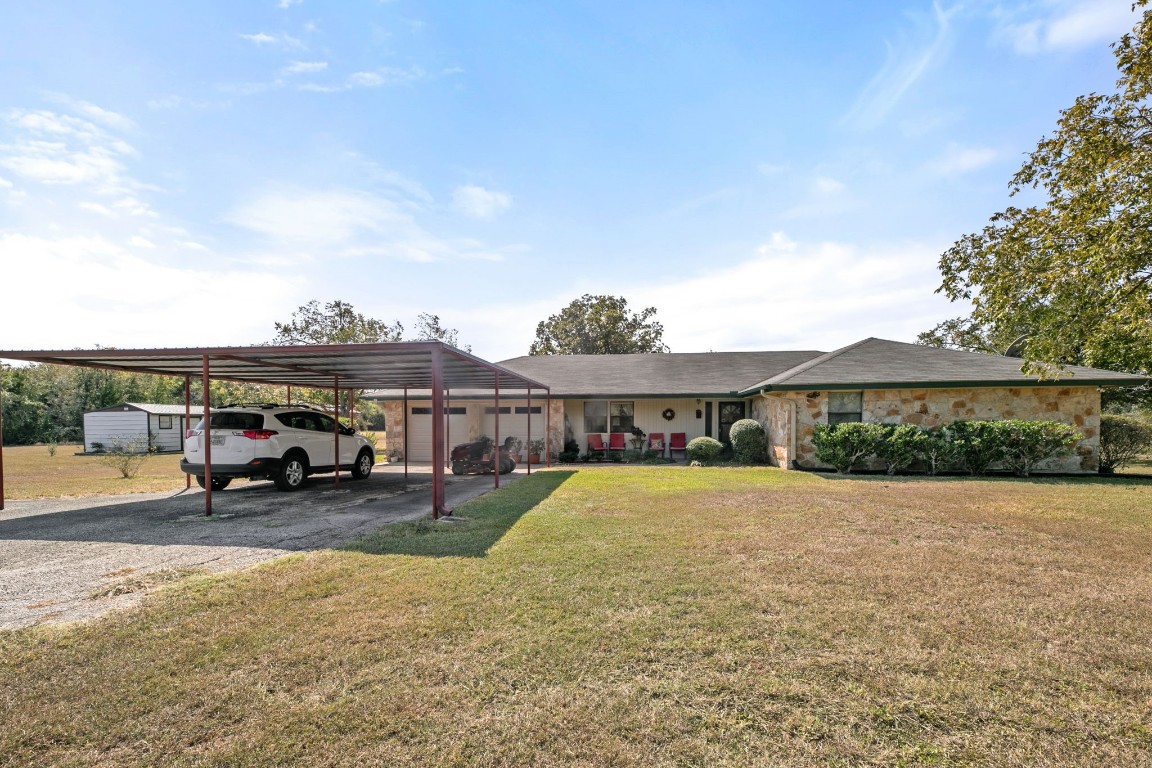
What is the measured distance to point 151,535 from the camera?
6297 millimetres

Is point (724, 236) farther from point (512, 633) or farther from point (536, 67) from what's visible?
point (512, 633)

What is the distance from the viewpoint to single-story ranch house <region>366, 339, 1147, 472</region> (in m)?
12.7

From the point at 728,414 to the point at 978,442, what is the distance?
6926mm

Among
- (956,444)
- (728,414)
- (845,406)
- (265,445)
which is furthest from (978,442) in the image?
(265,445)

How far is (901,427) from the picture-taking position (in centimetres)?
1245

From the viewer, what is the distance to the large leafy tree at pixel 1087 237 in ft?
25.7

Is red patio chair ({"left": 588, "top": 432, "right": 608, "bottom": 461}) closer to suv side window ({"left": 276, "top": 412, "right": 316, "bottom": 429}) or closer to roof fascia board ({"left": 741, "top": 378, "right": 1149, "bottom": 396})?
roof fascia board ({"left": 741, "top": 378, "right": 1149, "bottom": 396})

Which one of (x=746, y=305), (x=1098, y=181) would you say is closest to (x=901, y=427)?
(x=1098, y=181)

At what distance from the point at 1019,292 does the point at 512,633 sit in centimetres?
1168

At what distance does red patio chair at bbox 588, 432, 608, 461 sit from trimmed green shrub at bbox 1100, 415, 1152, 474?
13212 millimetres

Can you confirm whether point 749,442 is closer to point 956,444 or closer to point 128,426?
point 956,444

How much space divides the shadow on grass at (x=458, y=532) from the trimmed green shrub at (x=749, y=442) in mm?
8199

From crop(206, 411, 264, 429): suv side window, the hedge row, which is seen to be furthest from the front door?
crop(206, 411, 264, 429): suv side window

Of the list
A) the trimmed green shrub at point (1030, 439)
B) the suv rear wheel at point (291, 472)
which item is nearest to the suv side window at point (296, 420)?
the suv rear wheel at point (291, 472)
